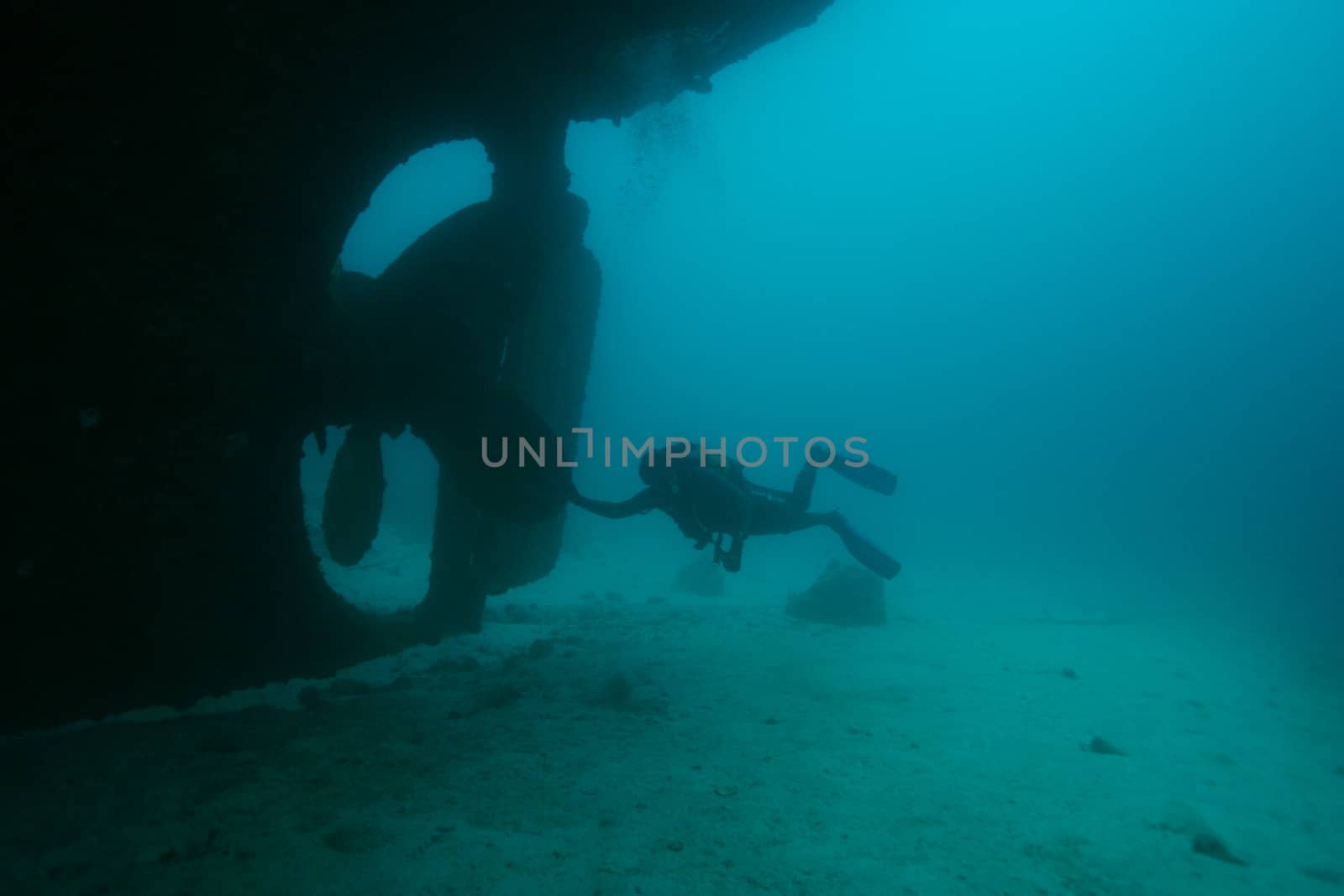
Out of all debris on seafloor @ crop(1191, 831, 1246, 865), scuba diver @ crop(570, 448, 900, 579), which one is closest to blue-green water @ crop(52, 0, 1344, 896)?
debris on seafloor @ crop(1191, 831, 1246, 865)

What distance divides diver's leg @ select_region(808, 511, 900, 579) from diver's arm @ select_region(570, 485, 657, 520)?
Result: 2.71m

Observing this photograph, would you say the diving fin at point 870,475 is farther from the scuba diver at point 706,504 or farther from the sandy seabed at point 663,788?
the sandy seabed at point 663,788

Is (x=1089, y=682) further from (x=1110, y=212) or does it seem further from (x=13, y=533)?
(x=1110, y=212)

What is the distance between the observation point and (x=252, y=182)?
12.1 ft

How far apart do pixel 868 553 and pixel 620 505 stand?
12.6 feet

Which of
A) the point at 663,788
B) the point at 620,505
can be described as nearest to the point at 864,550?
the point at 620,505

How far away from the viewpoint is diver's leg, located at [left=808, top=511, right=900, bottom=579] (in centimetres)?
825

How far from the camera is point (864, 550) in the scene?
842 centimetres

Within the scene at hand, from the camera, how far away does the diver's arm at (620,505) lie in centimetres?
659

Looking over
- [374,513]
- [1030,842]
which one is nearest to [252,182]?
[374,513]

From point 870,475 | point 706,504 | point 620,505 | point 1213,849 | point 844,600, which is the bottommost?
point 844,600

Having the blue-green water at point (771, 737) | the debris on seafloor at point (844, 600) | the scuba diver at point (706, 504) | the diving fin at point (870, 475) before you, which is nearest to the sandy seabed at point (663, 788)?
the blue-green water at point (771, 737)

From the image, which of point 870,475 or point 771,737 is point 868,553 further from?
point 771,737

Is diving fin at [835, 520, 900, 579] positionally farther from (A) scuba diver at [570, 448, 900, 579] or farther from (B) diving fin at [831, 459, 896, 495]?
(A) scuba diver at [570, 448, 900, 579]
